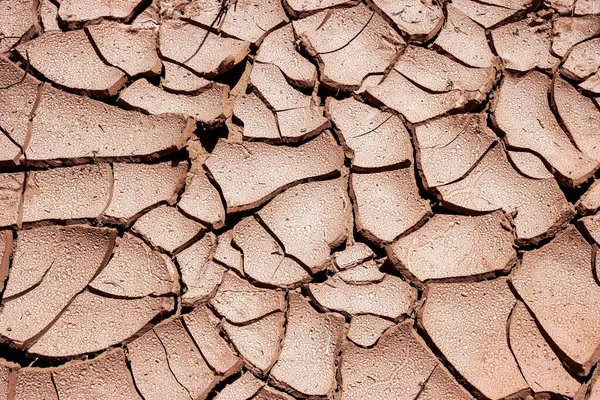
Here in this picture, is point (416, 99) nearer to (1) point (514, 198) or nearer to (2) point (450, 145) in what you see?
(2) point (450, 145)

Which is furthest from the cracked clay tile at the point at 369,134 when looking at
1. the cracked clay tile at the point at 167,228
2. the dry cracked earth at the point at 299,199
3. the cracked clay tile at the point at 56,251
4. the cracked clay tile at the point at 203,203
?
the cracked clay tile at the point at 56,251

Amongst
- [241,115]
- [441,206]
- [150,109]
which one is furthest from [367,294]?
[150,109]

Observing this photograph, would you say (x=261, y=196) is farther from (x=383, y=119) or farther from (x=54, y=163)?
(x=54, y=163)

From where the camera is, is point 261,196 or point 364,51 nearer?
point 261,196

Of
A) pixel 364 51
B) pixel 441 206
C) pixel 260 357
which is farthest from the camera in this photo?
pixel 364 51

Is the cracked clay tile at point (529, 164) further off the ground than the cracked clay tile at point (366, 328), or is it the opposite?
the cracked clay tile at point (529, 164)

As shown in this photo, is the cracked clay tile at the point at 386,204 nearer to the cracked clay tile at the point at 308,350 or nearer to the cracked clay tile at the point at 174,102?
the cracked clay tile at the point at 308,350

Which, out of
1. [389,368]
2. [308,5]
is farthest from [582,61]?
[389,368]
